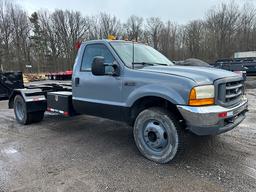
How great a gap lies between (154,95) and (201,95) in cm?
70

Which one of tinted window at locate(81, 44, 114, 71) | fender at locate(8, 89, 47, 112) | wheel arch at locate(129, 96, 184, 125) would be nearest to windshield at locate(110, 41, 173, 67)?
tinted window at locate(81, 44, 114, 71)

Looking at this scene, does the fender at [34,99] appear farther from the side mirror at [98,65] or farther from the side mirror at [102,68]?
the side mirror at [98,65]

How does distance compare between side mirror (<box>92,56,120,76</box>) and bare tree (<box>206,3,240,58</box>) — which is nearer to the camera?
side mirror (<box>92,56,120,76</box>)

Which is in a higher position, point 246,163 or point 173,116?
point 173,116

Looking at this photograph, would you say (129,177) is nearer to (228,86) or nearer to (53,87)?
(228,86)

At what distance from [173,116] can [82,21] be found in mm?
58693

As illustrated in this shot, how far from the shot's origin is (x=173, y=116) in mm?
3494

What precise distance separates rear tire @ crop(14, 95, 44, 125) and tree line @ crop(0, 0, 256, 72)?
31.0 metres

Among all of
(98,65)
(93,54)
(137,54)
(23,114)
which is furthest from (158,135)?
(23,114)

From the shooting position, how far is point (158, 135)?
362cm

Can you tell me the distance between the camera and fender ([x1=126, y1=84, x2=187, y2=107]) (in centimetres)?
323

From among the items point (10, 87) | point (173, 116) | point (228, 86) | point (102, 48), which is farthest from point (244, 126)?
point (10, 87)

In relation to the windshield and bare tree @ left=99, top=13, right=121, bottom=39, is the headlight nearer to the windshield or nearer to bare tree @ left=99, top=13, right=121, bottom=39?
the windshield

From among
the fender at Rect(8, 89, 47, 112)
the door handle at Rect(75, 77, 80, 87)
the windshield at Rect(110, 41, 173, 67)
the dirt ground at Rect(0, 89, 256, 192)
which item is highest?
the windshield at Rect(110, 41, 173, 67)
